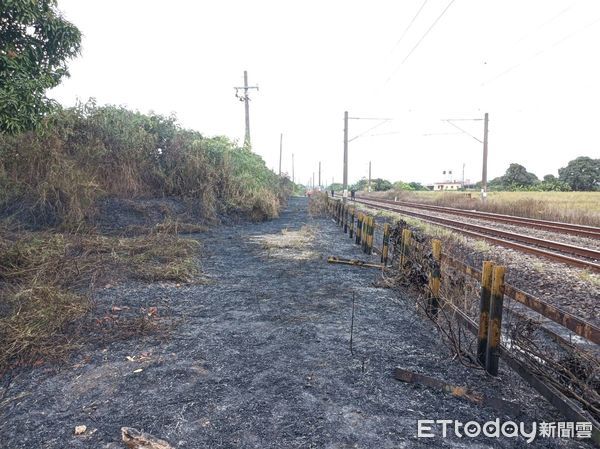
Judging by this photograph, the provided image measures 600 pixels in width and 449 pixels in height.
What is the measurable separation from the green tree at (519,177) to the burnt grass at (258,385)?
7687cm

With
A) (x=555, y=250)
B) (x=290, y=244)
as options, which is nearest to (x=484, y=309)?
(x=290, y=244)

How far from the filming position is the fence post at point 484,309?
329 centimetres

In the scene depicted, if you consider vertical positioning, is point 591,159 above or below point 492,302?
above

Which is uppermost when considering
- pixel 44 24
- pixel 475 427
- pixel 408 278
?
pixel 44 24

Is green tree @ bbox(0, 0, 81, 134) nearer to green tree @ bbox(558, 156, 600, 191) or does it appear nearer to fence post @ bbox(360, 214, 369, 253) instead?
fence post @ bbox(360, 214, 369, 253)

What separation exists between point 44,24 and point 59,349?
5.65 meters

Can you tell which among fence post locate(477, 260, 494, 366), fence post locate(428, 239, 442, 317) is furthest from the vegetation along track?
fence post locate(477, 260, 494, 366)

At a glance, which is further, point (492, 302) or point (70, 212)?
point (70, 212)

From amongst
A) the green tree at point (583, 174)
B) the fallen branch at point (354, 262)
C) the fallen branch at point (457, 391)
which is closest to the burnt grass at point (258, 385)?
the fallen branch at point (457, 391)

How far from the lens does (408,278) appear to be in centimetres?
541

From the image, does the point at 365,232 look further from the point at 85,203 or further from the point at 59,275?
the point at 85,203

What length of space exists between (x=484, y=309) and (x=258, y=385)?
6.75ft

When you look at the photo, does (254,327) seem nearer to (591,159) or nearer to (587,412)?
(587,412)

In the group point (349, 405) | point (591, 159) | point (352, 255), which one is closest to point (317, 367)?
point (349, 405)
